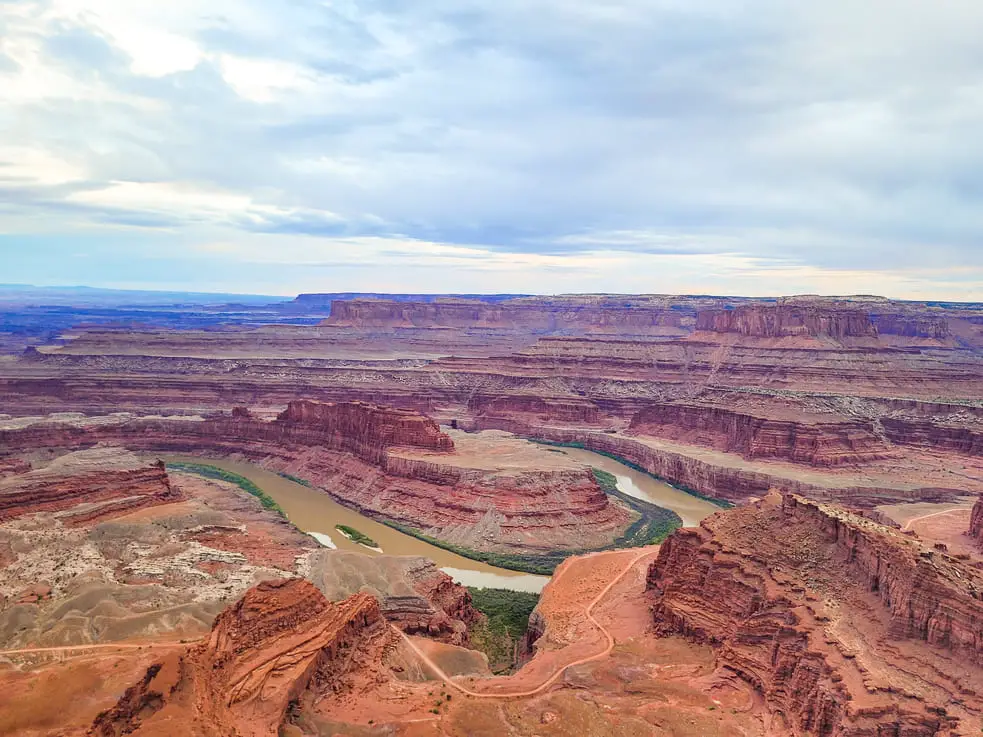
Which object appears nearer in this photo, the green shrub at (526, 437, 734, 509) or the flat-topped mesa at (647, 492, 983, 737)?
the flat-topped mesa at (647, 492, 983, 737)

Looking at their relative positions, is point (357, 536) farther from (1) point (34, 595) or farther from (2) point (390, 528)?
(1) point (34, 595)

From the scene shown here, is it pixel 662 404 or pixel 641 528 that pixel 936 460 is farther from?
pixel 641 528

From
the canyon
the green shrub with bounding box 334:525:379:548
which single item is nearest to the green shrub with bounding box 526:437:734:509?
the canyon

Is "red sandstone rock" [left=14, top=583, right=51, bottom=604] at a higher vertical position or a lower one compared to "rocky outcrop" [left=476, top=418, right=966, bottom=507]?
higher

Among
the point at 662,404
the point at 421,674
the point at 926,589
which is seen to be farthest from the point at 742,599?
the point at 662,404

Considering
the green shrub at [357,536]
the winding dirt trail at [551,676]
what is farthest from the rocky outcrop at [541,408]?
the winding dirt trail at [551,676]

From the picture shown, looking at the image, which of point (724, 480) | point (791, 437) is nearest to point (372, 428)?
point (724, 480)

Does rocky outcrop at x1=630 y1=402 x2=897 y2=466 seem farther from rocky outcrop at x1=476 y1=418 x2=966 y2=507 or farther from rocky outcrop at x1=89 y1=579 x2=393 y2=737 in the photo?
rocky outcrop at x1=89 y1=579 x2=393 y2=737
